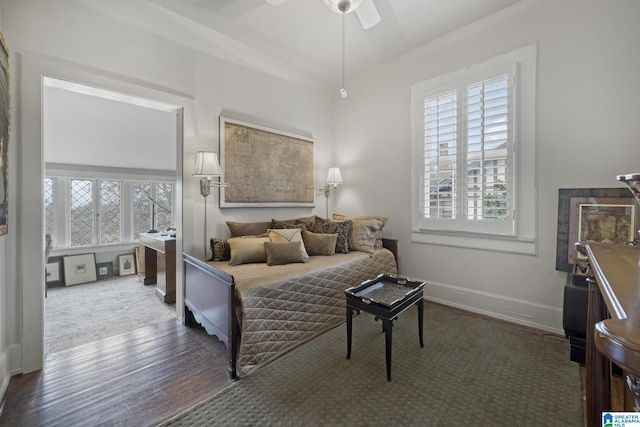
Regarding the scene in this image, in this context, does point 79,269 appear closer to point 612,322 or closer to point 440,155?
point 440,155

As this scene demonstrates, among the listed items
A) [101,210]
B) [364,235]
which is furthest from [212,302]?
[101,210]

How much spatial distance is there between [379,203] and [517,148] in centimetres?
170

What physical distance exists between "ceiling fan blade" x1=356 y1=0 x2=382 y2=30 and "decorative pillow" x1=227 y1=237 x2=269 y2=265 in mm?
2310

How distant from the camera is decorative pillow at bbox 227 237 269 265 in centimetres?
273

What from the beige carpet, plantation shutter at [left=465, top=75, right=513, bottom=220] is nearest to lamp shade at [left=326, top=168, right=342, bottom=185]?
plantation shutter at [left=465, top=75, right=513, bottom=220]

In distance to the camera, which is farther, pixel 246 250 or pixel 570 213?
pixel 246 250

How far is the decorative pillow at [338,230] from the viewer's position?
10.9 ft

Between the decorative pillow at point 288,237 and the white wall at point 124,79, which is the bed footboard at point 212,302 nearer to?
the white wall at point 124,79

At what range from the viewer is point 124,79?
2.44m

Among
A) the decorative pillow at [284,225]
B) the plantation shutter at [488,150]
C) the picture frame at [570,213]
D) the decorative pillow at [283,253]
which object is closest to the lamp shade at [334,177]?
the decorative pillow at [284,225]

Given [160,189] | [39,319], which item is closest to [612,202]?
[39,319]

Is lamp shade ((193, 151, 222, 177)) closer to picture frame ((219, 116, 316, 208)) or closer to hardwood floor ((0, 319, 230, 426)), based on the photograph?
picture frame ((219, 116, 316, 208))

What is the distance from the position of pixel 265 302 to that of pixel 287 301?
0.22m

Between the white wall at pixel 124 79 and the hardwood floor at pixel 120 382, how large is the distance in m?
0.24
